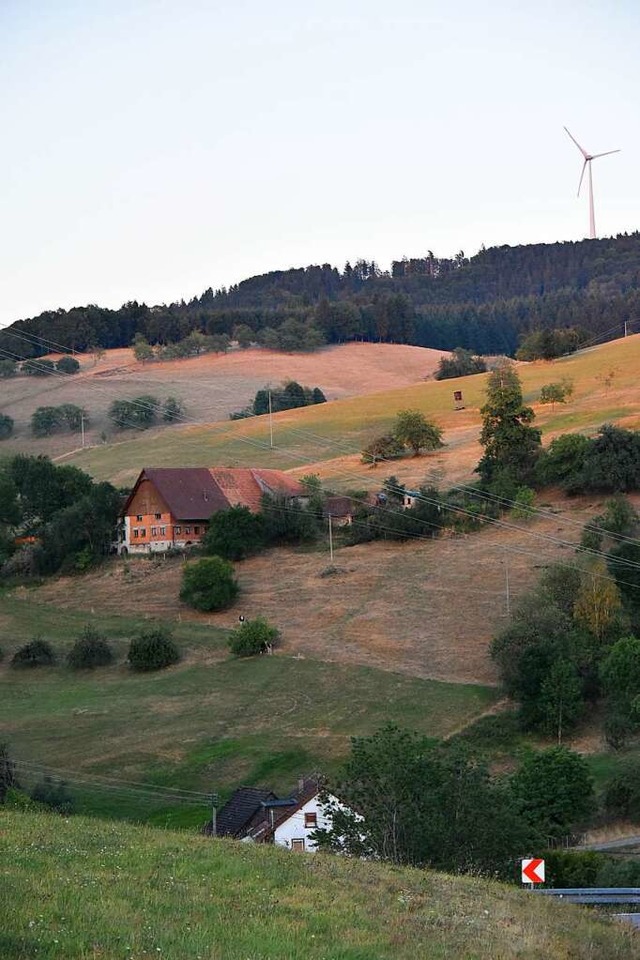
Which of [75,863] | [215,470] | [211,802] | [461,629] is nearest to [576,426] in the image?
[215,470]

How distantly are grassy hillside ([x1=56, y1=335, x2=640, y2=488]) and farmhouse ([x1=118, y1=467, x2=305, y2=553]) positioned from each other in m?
6.55

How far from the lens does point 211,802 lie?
4500cm

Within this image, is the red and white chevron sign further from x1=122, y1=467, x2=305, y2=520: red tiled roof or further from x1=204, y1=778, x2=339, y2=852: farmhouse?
x1=122, y1=467, x2=305, y2=520: red tiled roof

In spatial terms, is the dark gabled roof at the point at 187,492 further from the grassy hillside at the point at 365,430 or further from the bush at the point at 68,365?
the bush at the point at 68,365

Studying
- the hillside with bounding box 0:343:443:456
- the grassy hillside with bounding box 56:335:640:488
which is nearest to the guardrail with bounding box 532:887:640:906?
the grassy hillside with bounding box 56:335:640:488

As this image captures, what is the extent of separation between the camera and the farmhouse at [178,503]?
90.1 m

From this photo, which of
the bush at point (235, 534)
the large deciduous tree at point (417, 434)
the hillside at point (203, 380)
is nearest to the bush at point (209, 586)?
the bush at point (235, 534)

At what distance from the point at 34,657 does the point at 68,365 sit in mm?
116438

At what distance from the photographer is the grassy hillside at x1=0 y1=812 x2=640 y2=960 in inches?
571

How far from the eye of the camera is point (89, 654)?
219 feet

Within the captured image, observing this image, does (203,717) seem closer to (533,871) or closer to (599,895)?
(533,871)

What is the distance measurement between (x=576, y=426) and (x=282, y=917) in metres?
93.3

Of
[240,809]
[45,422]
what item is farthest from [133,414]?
[240,809]

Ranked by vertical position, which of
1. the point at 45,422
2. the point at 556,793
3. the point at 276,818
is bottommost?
the point at 556,793
